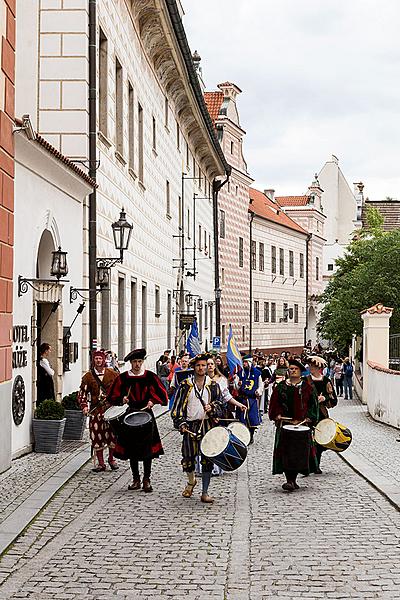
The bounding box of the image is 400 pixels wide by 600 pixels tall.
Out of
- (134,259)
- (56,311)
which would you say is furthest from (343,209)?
(56,311)

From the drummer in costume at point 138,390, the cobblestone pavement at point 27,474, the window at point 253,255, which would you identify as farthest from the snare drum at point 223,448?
the window at point 253,255

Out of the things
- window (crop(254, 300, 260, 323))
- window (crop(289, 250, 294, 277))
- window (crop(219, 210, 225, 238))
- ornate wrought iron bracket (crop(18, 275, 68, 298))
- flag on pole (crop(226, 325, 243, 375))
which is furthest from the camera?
window (crop(289, 250, 294, 277))

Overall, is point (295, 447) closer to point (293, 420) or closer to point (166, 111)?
point (293, 420)

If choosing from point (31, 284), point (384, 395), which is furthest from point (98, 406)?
point (384, 395)

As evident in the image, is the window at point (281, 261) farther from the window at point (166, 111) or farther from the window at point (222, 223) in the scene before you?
the window at point (166, 111)

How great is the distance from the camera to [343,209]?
93438 mm

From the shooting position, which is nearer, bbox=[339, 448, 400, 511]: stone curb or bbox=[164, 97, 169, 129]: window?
bbox=[339, 448, 400, 511]: stone curb

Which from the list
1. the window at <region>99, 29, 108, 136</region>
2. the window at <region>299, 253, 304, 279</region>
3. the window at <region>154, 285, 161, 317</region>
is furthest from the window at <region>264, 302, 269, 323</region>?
the window at <region>99, 29, 108, 136</region>

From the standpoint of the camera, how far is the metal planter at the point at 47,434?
14828 millimetres

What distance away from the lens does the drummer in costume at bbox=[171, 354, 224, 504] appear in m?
11.8

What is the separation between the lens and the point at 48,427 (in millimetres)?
14836

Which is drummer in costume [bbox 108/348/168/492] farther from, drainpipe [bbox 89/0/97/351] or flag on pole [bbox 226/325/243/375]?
drainpipe [bbox 89/0/97/351]

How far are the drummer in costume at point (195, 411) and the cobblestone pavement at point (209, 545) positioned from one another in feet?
1.34

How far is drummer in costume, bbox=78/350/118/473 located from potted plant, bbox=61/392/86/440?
7.72ft
